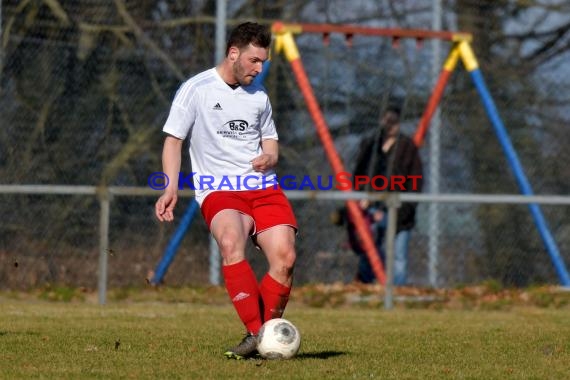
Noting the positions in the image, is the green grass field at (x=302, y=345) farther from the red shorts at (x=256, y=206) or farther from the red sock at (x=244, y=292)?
the red shorts at (x=256, y=206)

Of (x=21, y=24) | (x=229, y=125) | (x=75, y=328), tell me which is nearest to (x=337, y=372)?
(x=229, y=125)

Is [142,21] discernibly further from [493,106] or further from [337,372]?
[337,372]

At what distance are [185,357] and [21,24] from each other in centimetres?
682

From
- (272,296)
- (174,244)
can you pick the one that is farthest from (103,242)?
(272,296)

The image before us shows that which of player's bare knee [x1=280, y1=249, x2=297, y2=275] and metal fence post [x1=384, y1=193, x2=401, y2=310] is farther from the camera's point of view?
metal fence post [x1=384, y1=193, x2=401, y2=310]

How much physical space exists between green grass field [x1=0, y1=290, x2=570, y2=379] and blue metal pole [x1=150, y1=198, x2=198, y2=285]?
1.20 m

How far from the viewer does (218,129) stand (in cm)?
707

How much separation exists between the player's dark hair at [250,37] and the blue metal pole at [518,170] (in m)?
7.28

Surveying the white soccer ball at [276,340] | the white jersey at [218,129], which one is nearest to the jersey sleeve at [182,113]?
the white jersey at [218,129]

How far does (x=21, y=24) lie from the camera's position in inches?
507

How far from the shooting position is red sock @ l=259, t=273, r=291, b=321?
6957 millimetres
